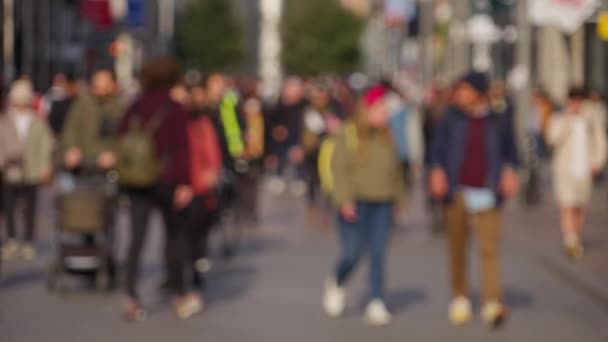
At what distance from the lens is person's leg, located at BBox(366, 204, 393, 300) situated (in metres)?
11.8

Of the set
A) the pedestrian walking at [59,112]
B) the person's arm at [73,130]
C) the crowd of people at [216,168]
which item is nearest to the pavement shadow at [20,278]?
the crowd of people at [216,168]

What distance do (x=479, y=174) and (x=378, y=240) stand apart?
0.83 metres

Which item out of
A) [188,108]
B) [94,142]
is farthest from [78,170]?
[188,108]

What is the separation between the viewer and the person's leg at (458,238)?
11688mm

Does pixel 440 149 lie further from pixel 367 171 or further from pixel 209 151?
pixel 209 151

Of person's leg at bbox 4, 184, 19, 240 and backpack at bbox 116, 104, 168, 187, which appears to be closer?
backpack at bbox 116, 104, 168, 187

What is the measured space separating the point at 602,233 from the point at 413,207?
265 inches

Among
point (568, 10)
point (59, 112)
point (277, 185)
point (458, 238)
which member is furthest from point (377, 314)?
point (277, 185)

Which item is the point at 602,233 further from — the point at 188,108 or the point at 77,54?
the point at 77,54

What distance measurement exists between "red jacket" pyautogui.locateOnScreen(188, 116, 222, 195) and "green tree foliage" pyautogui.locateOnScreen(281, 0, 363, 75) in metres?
110

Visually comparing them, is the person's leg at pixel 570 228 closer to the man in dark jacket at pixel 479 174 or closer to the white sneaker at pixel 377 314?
the man in dark jacket at pixel 479 174

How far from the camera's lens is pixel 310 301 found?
510 inches

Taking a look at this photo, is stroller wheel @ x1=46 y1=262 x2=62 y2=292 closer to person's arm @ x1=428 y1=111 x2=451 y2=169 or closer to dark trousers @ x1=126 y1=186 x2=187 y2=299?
dark trousers @ x1=126 y1=186 x2=187 y2=299

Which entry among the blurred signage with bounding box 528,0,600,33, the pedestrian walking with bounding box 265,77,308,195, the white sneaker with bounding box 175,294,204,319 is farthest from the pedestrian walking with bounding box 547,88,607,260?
the pedestrian walking with bounding box 265,77,308,195
